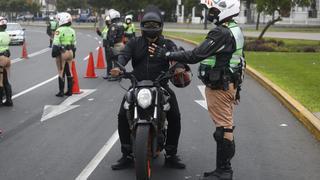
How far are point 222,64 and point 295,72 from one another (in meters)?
11.1

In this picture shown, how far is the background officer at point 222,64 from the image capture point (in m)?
5.81

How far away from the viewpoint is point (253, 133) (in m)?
8.84

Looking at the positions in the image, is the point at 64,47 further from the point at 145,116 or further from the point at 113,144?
the point at 145,116

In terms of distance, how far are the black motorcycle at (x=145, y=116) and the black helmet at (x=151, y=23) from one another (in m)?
0.46

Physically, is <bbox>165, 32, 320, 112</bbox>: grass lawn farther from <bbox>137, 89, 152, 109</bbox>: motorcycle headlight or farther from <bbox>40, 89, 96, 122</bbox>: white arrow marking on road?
<bbox>137, 89, 152, 109</bbox>: motorcycle headlight

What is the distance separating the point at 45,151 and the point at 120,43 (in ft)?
25.9

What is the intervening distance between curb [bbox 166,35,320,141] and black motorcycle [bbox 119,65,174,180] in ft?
11.1

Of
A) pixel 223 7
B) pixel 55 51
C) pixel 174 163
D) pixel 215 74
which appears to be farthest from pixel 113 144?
pixel 55 51

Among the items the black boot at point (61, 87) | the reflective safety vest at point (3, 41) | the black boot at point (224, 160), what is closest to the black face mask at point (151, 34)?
the black boot at point (224, 160)

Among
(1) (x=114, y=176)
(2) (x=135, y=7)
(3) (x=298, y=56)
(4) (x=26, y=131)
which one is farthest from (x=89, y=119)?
(2) (x=135, y=7)

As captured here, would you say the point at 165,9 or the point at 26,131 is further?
the point at 165,9

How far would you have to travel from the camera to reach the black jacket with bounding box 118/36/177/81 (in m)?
6.33

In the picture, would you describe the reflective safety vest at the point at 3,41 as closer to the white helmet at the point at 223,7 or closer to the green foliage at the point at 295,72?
the green foliage at the point at 295,72

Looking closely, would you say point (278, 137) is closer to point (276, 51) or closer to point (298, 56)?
point (298, 56)
